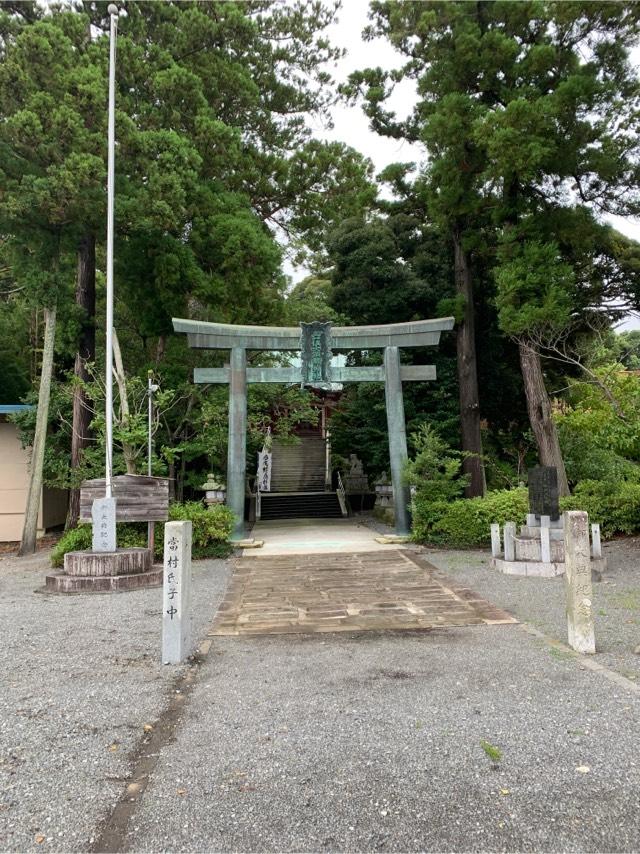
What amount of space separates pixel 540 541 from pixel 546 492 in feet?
2.65

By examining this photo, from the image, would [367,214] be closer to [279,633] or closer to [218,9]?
[218,9]

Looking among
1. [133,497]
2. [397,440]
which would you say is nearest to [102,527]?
[133,497]

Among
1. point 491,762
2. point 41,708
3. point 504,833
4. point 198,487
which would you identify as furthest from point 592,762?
point 198,487

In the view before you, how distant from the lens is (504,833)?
2111 mm

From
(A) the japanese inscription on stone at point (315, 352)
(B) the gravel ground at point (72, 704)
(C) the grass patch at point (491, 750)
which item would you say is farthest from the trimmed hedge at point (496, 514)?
(C) the grass patch at point (491, 750)

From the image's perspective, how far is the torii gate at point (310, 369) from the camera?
1130 cm

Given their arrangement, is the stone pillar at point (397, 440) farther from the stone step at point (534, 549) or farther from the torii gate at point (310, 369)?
the stone step at point (534, 549)

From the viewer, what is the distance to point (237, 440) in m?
11.4

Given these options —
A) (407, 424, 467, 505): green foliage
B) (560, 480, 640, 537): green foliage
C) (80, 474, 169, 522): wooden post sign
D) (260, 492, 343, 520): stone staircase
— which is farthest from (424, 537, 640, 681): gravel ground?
(260, 492, 343, 520): stone staircase

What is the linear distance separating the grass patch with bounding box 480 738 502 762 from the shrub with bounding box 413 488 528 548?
722 cm

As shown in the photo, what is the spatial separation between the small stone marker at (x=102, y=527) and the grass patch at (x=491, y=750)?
5914 millimetres

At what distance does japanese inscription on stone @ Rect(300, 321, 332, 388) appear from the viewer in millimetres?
11547

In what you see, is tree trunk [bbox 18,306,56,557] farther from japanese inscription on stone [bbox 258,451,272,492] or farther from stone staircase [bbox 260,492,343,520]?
japanese inscription on stone [bbox 258,451,272,492]

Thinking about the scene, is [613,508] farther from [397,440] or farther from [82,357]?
[82,357]
